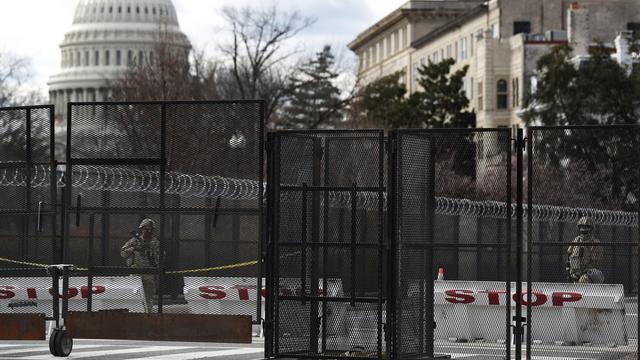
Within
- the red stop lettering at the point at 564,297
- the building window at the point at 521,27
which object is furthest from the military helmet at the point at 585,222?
the building window at the point at 521,27

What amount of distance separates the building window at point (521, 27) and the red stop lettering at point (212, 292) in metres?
92.2

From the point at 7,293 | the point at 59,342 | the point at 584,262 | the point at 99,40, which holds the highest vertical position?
the point at 99,40

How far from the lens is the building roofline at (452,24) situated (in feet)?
379

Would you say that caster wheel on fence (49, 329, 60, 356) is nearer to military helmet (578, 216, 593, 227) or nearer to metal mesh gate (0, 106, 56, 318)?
metal mesh gate (0, 106, 56, 318)

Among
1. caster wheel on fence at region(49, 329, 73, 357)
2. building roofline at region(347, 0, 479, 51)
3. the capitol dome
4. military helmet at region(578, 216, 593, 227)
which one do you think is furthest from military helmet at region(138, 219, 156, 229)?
the capitol dome

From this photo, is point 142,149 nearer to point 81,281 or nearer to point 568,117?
point 81,281

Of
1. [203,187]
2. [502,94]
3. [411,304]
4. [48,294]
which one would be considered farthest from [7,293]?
[502,94]

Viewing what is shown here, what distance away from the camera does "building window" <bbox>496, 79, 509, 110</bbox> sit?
108 meters

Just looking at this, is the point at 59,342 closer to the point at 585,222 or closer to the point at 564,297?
the point at 564,297

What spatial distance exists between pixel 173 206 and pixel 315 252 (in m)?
1.68

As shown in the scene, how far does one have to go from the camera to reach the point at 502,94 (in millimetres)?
109062

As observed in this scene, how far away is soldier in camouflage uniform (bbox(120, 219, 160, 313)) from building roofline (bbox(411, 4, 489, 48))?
95.6m

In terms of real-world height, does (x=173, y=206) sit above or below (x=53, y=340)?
above

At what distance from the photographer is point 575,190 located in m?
18.4
